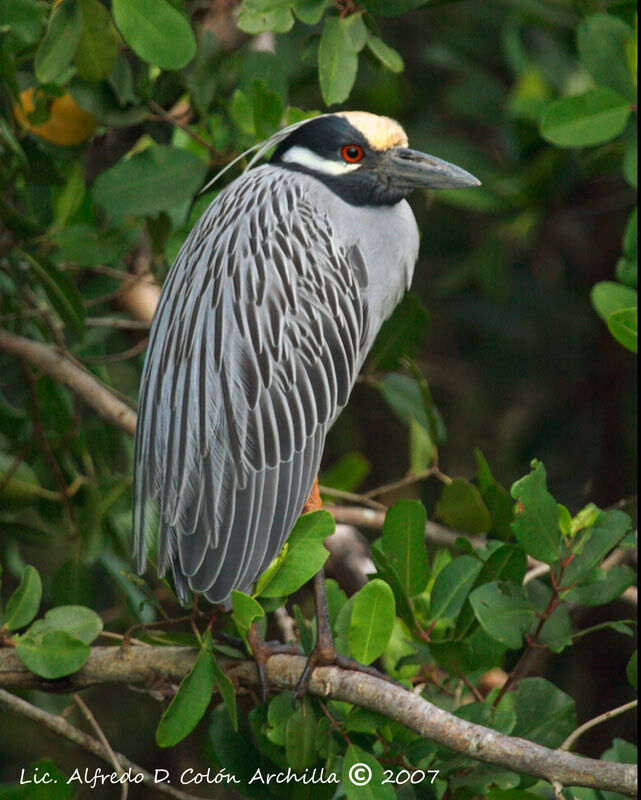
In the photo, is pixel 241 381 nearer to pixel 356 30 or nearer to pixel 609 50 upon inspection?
pixel 356 30

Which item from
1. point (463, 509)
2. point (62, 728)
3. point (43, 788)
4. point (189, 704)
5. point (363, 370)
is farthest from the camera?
point (363, 370)

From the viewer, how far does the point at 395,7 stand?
2053mm

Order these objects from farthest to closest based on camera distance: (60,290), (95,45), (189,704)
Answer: (60,290), (95,45), (189,704)

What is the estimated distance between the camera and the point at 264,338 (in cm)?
212

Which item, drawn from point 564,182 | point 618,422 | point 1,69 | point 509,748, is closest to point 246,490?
point 509,748

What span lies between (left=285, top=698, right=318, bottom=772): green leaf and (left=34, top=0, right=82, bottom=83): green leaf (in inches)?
48.6

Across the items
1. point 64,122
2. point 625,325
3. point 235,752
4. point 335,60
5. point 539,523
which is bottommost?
point 235,752

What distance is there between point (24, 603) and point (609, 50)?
169 cm

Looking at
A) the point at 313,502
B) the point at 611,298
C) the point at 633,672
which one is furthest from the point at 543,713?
the point at 611,298

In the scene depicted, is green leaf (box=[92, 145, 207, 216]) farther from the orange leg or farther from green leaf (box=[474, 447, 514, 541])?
green leaf (box=[474, 447, 514, 541])

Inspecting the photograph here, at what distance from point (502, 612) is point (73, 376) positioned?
117cm

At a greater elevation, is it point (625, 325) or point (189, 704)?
point (625, 325)

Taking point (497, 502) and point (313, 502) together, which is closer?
point (497, 502)

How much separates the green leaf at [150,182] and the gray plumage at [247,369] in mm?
86
